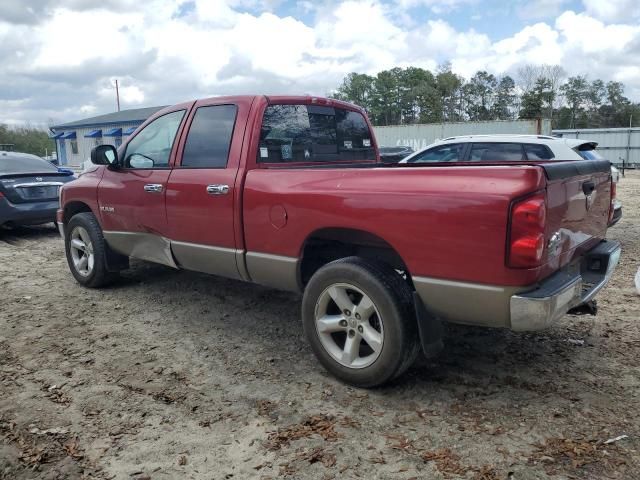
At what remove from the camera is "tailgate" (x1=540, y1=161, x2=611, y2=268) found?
2.66m

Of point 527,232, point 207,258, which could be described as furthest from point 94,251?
point 527,232

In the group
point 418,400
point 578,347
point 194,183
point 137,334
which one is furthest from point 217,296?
point 578,347

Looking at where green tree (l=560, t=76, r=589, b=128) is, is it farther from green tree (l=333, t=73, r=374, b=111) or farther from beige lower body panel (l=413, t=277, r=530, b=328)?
beige lower body panel (l=413, t=277, r=530, b=328)

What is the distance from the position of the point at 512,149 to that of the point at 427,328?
15.8 feet

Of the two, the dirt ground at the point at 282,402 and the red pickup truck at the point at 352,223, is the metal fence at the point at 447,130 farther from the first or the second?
the red pickup truck at the point at 352,223

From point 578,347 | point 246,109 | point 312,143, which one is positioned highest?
point 246,109

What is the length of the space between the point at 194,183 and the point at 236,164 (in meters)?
0.45

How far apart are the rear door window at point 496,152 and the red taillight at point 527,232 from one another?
4.65 metres

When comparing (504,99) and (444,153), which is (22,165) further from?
(504,99)

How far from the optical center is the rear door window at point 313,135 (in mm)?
4012

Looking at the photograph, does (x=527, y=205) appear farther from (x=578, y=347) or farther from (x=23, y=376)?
(x=23, y=376)

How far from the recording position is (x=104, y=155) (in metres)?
4.82

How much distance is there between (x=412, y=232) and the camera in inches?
112

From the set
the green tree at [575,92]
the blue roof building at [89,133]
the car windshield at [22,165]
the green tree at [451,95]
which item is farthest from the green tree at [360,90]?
the car windshield at [22,165]
